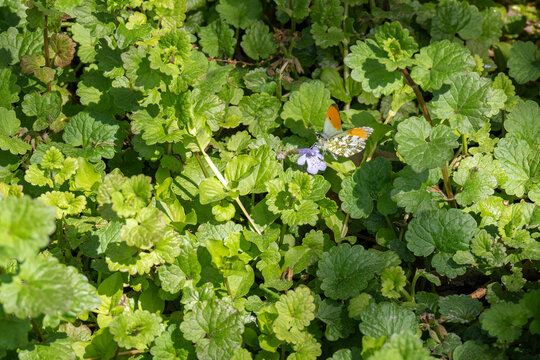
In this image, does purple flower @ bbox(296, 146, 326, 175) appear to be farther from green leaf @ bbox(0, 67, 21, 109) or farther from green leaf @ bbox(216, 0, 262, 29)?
green leaf @ bbox(0, 67, 21, 109)

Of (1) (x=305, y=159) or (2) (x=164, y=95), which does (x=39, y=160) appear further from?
(1) (x=305, y=159)

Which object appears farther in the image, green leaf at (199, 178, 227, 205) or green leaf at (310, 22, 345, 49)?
green leaf at (310, 22, 345, 49)

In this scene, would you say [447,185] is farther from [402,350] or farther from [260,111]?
[260,111]

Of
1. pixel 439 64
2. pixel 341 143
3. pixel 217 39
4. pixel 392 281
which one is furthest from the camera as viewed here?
pixel 217 39

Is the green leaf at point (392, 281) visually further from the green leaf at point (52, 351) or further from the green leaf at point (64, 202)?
the green leaf at point (64, 202)

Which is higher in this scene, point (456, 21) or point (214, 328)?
point (456, 21)

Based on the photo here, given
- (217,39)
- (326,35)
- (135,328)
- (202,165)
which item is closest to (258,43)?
(217,39)

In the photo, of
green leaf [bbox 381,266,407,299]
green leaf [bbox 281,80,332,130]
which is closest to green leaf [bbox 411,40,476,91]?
green leaf [bbox 281,80,332,130]

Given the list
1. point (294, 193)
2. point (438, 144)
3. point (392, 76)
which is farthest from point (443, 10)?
point (294, 193)
